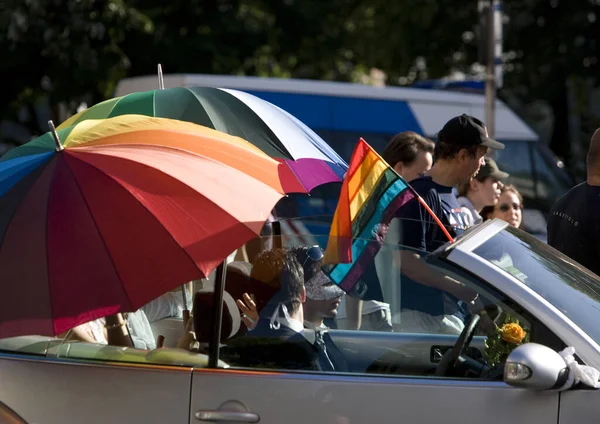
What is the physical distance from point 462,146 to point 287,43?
12.2 m

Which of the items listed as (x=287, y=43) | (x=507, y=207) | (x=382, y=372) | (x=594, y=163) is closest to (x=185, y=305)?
(x=382, y=372)

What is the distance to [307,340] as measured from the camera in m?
3.69

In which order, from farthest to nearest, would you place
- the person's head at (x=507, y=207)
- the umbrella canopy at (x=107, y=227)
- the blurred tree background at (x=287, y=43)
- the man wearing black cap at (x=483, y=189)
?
the blurred tree background at (x=287, y=43) < the person's head at (x=507, y=207) < the man wearing black cap at (x=483, y=189) < the umbrella canopy at (x=107, y=227)

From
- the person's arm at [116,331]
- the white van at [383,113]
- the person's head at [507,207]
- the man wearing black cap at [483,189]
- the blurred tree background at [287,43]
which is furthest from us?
the blurred tree background at [287,43]

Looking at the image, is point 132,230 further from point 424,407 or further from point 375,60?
point 375,60

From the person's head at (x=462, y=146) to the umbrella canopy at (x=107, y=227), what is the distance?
1.83m

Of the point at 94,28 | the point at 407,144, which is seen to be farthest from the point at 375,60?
the point at 407,144

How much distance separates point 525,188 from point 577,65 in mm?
5566

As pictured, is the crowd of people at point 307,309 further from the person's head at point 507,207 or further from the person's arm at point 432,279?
the person's head at point 507,207

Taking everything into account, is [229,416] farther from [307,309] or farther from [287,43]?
[287,43]

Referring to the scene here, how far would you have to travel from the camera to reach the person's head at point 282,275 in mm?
3738

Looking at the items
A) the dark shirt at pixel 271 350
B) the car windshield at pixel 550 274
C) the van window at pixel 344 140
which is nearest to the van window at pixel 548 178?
the van window at pixel 344 140

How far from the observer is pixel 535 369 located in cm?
324

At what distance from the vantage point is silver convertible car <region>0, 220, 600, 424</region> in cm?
340
